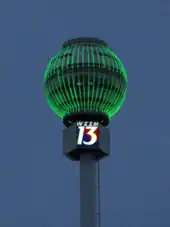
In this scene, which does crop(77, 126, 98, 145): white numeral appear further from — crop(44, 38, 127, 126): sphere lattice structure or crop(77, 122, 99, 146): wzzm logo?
crop(44, 38, 127, 126): sphere lattice structure

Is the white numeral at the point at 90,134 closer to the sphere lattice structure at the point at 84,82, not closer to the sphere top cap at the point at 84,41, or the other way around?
the sphere lattice structure at the point at 84,82

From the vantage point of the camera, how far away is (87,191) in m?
73.8

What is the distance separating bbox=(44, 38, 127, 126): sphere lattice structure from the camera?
79.1 meters

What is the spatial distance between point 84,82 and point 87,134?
840 centimetres

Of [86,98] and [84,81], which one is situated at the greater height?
→ [84,81]

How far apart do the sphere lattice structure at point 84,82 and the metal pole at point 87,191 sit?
787 centimetres

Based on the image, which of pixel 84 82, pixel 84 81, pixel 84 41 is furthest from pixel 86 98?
pixel 84 41

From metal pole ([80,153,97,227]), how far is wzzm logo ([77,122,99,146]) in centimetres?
203

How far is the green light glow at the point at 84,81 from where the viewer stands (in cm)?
7912

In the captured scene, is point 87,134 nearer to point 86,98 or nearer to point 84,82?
point 86,98

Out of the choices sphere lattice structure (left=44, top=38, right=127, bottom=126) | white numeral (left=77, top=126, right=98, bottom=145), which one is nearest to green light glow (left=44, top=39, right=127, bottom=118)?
sphere lattice structure (left=44, top=38, right=127, bottom=126)

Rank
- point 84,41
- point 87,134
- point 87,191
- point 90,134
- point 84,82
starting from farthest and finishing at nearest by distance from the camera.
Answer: point 84,41 < point 84,82 < point 90,134 < point 87,134 < point 87,191

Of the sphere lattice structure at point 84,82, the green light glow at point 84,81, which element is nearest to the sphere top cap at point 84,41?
the sphere lattice structure at point 84,82

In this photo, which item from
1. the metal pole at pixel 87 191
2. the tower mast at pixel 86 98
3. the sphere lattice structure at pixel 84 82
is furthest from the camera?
the sphere lattice structure at pixel 84 82
